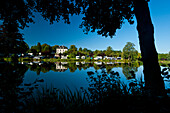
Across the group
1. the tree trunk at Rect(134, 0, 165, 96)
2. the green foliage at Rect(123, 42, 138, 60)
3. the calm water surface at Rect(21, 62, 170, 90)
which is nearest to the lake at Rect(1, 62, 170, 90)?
the calm water surface at Rect(21, 62, 170, 90)

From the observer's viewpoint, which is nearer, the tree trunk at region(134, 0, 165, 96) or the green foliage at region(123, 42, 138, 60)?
the tree trunk at region(134, 0, 165, 96)

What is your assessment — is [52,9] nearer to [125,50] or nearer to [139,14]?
[139,14]

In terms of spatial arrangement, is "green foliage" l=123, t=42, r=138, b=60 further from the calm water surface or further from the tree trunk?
the tree trunk

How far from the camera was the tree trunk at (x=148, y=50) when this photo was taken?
2.27 metres

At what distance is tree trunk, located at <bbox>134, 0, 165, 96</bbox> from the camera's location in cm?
227

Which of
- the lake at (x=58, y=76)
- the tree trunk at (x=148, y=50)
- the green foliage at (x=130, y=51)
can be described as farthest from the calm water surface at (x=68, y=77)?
the green foliage at (x=130, y=51)

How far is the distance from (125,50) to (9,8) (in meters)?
54.7

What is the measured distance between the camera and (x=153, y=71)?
232 centimetres

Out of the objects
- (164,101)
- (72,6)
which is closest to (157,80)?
(164,101)

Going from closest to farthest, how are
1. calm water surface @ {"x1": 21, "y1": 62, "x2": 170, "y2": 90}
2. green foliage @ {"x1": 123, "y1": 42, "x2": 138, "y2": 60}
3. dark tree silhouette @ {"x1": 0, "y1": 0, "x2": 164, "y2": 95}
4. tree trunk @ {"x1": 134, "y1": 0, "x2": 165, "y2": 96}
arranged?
1. dark tree silhouette @ {"x1": 0, "y1": 0, "x2": 164, "y2": 95}
2. tree trunk @ {"x1": 134, "y1": 0, "x2": 165, "y2": 96}
3. calm water surface @ {"x1": 21, "y1": 62, "x2": 170, "y2": 90}
4. green foliage @ {"x1": 123, "y1": 42, "x2": 138, "y2": 60}

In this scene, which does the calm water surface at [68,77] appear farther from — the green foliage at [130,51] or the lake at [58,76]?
the green foliage at [130,51]

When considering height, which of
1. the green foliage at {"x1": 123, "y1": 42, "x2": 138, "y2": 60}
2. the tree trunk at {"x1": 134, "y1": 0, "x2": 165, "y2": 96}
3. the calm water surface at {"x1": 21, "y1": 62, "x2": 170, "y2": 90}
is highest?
the green foliage at {"x1": 123, "y1": 42, "x2": 138, "y2": 60}

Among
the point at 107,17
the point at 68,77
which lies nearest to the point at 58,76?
the point at 68,77

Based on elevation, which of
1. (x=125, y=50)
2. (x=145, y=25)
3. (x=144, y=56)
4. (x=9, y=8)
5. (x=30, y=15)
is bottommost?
(x=144, y=56)
